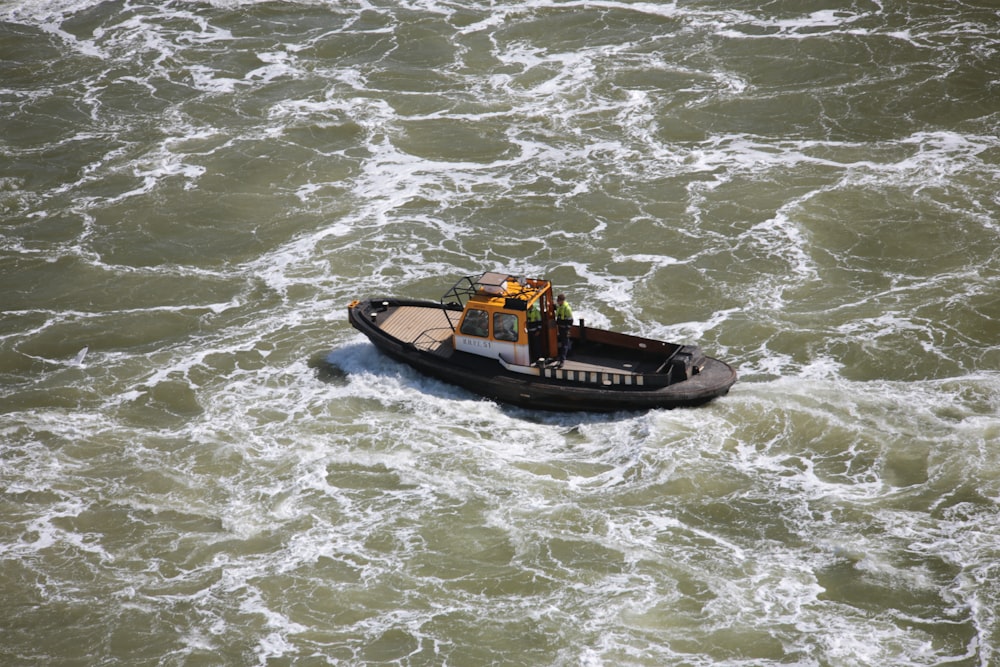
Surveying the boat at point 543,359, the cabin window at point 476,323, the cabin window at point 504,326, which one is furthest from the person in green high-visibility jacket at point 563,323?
the cabin window at point 476,323

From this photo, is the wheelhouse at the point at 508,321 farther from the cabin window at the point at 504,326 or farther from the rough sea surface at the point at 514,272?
the rough sea surface at the point at 514,272

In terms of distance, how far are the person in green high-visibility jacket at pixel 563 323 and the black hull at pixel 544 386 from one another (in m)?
0.89

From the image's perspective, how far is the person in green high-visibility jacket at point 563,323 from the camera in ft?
69.1

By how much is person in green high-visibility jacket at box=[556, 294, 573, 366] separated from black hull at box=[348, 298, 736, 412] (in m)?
0.89

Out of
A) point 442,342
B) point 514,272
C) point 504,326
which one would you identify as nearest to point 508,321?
point 504,326

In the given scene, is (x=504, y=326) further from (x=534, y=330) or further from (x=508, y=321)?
(x=534, y=330)

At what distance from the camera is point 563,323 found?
21141mm

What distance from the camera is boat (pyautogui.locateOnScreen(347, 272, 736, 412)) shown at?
20.1 metres

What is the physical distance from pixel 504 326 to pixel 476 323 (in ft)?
2.02

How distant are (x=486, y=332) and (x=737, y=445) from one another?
5365 mm

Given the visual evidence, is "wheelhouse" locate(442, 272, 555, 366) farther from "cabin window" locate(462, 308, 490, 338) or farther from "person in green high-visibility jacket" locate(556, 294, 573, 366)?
"person in green high-visibility jacket" locate(556, 294, 573, 366)

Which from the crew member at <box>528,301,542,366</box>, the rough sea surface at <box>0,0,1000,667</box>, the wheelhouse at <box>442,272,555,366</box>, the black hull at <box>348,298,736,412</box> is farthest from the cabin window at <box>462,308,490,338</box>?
the rough sea surface at <box>0,0,1000,667</box>

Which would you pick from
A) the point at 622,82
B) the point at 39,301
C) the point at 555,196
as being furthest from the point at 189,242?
the point at 622,82

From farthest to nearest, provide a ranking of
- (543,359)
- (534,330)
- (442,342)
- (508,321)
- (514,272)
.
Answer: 1. (514,272)
2. (442,342)
3. (543,359)
4. (534,330)
5. (508,321)
